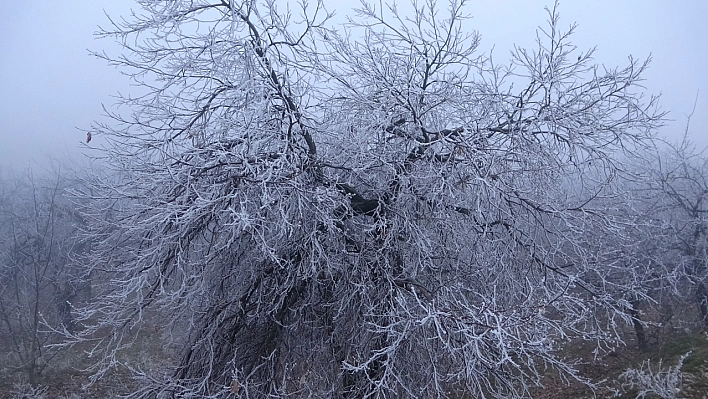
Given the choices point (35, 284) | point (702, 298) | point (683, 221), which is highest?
point (683, 221)

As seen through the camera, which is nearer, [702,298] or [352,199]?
[352,199]

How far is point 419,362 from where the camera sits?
16.0ft

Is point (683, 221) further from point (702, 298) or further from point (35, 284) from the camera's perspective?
point (35, 284)

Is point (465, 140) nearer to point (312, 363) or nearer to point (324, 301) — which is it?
point (324, 301)

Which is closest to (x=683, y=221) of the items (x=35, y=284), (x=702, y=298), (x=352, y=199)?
(x=702, y=298)

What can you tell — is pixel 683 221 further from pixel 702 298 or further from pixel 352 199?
pixel 352 199

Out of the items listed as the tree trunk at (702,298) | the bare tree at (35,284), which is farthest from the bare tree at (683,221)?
the bare tree at (35,284)

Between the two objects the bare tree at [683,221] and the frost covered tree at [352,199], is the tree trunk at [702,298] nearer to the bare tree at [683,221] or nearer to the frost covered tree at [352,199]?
the bare tree at [683,221]

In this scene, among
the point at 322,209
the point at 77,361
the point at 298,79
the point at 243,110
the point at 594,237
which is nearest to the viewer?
the point at 322,209

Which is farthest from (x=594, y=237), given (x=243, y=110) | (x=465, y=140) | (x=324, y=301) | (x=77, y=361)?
(x=77, y=361)

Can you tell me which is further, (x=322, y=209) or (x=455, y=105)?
(x=455, y=105)

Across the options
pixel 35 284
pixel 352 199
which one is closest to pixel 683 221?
pixel 352 199

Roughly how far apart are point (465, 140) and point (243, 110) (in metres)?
2.09

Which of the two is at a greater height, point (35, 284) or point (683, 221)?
point (683, 221)
